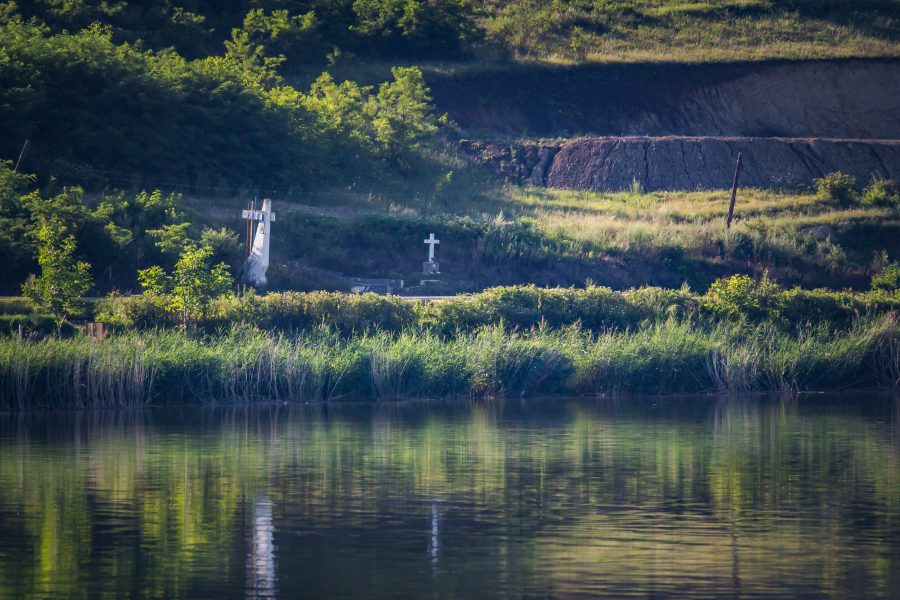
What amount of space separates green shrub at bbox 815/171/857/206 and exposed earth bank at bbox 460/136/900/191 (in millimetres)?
4891

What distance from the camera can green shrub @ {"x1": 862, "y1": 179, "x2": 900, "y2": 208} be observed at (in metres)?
68.7

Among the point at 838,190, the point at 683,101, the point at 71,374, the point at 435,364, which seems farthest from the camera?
the point at 683,101

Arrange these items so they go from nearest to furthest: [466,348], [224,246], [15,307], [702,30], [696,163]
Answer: [466,348]
[15,307]
[224,246]
[696,163]
[702,30]

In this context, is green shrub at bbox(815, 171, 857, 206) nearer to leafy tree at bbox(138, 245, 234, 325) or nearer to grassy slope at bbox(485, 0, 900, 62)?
grassy slope at bbox(485, 0, 900, 62)

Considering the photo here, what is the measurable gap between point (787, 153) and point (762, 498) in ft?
190

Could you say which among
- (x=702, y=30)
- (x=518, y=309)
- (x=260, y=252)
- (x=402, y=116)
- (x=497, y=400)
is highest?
(x=702, y=30)

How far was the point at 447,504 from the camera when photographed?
2133 centimetres

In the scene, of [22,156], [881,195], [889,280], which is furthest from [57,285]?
[881,195]

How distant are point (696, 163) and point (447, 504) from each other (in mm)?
58282

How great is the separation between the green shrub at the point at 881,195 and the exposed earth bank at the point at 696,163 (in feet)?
13.5

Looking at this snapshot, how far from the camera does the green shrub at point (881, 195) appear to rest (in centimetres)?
6869

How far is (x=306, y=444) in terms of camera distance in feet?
92.7

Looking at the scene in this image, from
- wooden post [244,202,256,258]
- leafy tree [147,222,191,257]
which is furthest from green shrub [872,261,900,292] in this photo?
leafy tree [147,222,191,257]

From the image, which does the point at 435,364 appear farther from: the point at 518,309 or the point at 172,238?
the point at 172,238
